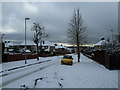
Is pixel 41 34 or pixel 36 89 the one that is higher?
pixel 41 34

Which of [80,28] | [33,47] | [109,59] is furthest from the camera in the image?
[33,47]

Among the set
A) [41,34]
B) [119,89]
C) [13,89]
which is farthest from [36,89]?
[41,34]

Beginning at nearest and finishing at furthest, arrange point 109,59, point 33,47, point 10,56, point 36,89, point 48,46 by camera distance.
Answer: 1. point 36,89
2. point 109,59
3. point 10,56
4. point 33,47
5. point 48,46

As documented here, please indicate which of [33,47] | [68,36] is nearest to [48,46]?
[33,47]

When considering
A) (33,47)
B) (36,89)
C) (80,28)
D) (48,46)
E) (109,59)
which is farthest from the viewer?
(48,46)

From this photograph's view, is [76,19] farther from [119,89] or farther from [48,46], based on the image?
[48,46]

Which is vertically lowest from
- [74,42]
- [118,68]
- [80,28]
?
[118,68]

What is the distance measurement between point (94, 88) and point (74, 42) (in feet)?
82.7

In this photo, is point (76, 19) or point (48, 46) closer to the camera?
point (76, 19)

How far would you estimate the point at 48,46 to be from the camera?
125875 mm

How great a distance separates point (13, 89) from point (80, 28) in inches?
1061

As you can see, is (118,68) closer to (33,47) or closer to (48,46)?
(33,47)

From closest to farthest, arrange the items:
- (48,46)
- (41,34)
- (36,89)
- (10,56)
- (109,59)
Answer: (36,89)
(109,59)
(10,56)
(41,34)
(48,46)

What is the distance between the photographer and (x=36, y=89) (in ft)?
30.4
